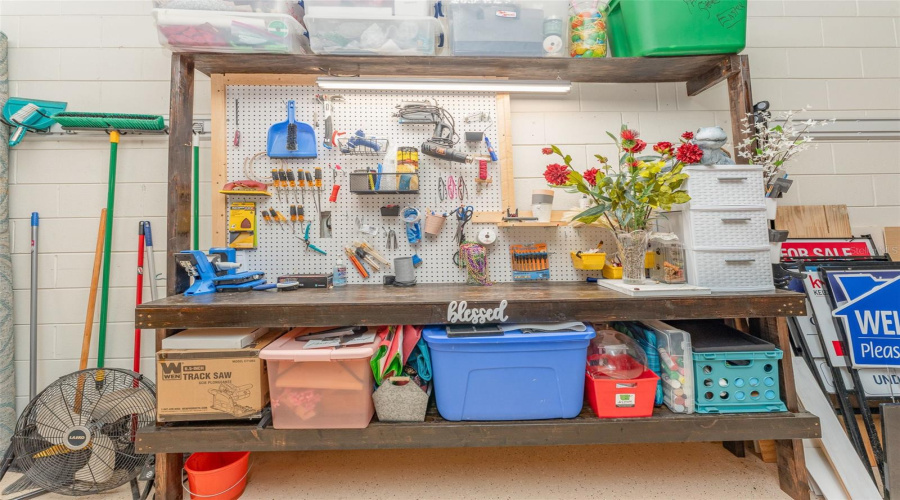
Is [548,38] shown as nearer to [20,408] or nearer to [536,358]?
[536,358]

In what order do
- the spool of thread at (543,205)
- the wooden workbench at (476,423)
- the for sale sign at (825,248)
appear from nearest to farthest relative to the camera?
the wooden workbench at (476,423) → the spool of thread at (543,205) → the for sale sign at (825,248)

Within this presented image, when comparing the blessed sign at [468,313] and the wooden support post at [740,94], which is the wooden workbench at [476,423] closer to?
the blessed sign at [468,313]

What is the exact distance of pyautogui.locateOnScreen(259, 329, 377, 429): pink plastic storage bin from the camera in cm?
126

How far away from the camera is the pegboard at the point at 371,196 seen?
1.83 meters

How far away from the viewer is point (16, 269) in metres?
1.84

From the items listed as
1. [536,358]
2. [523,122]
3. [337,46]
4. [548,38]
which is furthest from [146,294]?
[548,38]

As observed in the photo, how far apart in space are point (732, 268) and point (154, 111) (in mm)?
3002

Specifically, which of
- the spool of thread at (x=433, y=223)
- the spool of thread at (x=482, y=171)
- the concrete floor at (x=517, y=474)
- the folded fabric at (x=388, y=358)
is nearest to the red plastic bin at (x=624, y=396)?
the concrete floor at (x=517, y=474)

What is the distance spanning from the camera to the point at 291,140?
1.80 meters

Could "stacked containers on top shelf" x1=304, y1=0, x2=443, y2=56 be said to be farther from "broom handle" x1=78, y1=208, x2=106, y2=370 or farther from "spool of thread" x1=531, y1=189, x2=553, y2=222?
"broom handle" x1=78, y1=208, x2=106, y2=370

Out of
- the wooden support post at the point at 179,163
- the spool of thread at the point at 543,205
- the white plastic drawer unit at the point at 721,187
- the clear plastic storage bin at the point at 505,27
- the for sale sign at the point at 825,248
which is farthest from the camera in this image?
the for sale sign at the point at 825,248

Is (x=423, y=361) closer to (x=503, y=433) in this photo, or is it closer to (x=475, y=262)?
(x=503, y=433)

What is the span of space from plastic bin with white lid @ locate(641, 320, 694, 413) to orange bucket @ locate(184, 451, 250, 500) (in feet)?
5.75

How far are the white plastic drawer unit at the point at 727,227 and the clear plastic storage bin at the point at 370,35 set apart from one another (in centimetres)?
146
